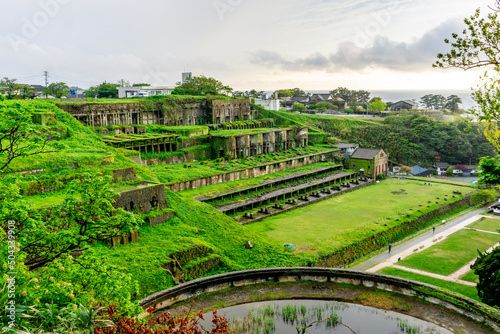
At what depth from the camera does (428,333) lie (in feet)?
47.2

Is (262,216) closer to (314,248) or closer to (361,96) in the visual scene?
(314,248)

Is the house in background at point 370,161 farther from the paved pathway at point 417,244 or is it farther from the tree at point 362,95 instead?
the tree at point 362,95

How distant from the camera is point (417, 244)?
32.7m

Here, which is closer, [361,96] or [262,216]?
[262,216]

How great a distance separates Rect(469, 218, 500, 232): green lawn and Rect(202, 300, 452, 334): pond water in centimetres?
2605

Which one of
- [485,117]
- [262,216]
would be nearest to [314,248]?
[262,216]

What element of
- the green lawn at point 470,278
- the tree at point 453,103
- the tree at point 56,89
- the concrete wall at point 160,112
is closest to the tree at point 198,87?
the concrete wall at point 160,112

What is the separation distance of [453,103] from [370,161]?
209 feet

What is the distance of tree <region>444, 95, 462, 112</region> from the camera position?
103275mm

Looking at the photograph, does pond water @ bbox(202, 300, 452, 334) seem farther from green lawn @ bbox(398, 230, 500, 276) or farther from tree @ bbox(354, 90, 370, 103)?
tree @ bbox(354, 90, 370, 103)

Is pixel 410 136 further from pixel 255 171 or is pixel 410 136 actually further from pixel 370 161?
pixel 255 171

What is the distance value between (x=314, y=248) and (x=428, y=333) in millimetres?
13662

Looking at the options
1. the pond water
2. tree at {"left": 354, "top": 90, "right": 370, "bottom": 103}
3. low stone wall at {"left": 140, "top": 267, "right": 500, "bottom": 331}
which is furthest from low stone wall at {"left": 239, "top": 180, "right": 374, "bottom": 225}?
tree at {"left": 354, "top": 90, "right": 370, "bottom": 103}

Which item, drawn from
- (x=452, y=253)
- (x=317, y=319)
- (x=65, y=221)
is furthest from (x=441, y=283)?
(x=65, y=221)
